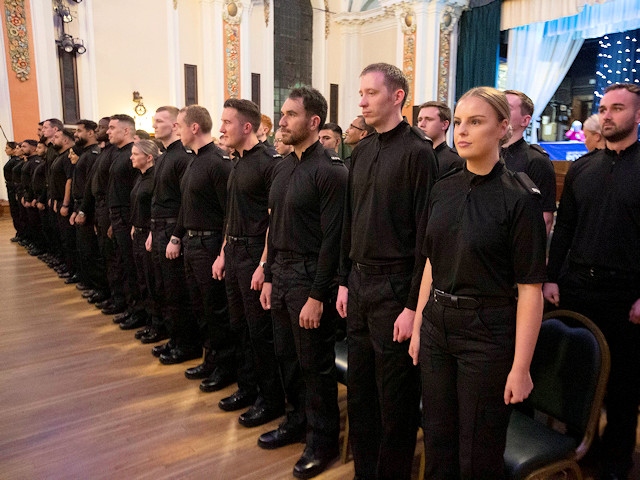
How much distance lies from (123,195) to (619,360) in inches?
133

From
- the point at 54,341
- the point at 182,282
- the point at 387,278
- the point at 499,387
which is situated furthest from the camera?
the point at 54,341

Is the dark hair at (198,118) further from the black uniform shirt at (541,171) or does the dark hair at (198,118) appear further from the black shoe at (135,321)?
the black shoe at (135,321)

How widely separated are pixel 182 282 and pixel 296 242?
1.41 m

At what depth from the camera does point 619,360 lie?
79.7 inches

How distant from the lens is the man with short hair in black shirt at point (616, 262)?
1.97 m

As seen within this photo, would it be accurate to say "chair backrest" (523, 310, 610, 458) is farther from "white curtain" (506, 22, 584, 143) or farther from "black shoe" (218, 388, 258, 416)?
"white curtain" (506, 22, 584, 143)

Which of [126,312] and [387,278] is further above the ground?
[387,278]

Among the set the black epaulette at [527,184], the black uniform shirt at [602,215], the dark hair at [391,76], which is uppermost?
the dark hair at [391,76]

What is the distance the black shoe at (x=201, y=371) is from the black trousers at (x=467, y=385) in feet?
5.96

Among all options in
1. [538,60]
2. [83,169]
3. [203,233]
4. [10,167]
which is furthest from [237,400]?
[538,60]

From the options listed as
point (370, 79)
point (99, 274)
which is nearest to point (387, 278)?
point (370, 79)

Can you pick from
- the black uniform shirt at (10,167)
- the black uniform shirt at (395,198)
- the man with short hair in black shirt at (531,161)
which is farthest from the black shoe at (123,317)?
the black uniform shirt at (10,167)

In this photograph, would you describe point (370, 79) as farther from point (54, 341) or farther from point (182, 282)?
point (54, 341)

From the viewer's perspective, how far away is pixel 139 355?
3449mm
